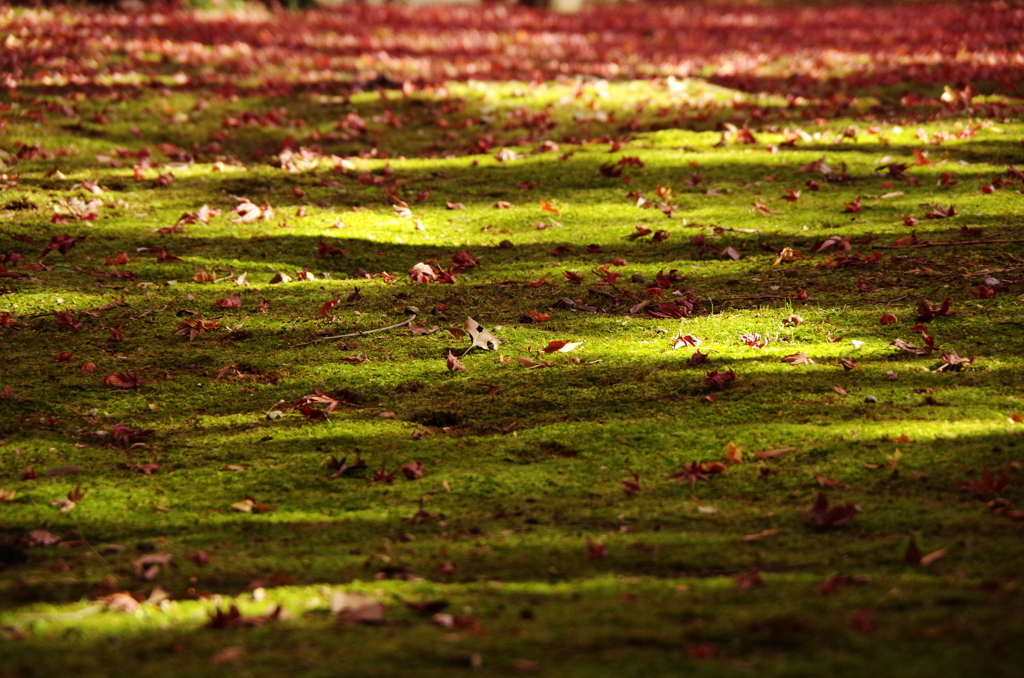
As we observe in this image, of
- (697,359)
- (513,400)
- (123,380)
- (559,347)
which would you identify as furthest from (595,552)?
A: (123,380)

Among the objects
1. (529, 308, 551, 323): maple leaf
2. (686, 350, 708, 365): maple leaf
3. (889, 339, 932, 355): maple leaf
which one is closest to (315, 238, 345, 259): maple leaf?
(529, 308, 551, 323): maple leaf

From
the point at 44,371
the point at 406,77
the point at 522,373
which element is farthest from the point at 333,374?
the point at 406,77

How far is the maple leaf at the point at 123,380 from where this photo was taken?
553cm

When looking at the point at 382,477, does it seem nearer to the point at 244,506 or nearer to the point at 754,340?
the point at 244,506

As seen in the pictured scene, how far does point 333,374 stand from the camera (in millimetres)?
5754

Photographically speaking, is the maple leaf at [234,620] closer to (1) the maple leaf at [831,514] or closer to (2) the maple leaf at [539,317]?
(1) the maple leaf at [831,514]

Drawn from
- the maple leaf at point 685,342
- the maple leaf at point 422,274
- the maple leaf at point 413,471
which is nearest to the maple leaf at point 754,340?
the maple leaf at point 685,342

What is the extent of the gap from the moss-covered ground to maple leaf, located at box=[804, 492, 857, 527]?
Answer: 2 cm

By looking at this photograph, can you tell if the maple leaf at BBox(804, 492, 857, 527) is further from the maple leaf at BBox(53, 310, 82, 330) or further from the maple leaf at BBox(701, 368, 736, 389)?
the maple leaf at BBox(53, 310, 82, 330)

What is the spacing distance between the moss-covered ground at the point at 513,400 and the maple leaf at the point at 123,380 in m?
0.03

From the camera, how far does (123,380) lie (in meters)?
5.59

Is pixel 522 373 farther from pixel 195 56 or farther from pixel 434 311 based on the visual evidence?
pixel 195 56

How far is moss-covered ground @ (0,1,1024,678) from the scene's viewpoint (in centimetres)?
324

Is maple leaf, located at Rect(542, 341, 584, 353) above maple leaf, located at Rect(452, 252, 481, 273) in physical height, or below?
below
